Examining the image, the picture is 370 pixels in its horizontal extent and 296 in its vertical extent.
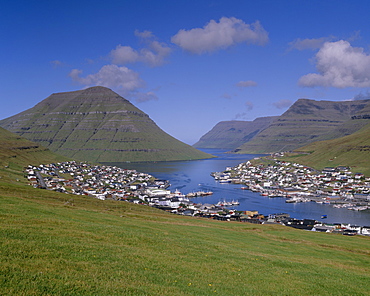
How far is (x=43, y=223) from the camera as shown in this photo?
86.9 ft

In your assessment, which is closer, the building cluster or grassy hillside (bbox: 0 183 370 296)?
grassy hillside (bbox: 0 183 370 296)

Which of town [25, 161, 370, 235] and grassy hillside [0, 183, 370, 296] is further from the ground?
grassy hillside [0, 183, 370, 296]

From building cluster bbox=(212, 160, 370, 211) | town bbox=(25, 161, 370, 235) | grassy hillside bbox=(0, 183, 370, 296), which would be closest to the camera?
grassy hillside bbox=(0, 183, 370, 296)

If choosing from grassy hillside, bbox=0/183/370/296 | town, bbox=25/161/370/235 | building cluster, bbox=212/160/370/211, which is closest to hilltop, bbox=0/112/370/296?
grassy hillside, bbox=0/183/370/296

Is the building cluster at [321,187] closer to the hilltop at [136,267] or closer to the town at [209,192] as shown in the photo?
the town at [209,192]

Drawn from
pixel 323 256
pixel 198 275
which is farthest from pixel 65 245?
pixel 323 256

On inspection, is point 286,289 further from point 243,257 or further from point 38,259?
point 38,259

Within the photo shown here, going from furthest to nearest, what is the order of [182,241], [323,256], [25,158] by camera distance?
[25,158] < [323,256] < [182,241]

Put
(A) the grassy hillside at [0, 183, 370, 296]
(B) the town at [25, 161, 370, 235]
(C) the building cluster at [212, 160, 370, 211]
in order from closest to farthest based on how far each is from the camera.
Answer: (A) the grassy hillside at [0, 183, 370, 296], (B) the town at [25, 161, 370, 235], (C) the building cluster at [212, 160, 370, 211]

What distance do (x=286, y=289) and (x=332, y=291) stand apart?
331cm

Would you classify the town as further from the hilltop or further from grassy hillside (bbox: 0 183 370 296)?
grassy hillside (bbox: 0 183 370 296)

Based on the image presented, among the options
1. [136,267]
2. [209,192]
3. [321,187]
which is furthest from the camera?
[321,187]

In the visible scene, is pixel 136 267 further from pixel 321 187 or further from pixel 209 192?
pixel 321 187

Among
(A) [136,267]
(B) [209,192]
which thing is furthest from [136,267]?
(B) [209,192]
